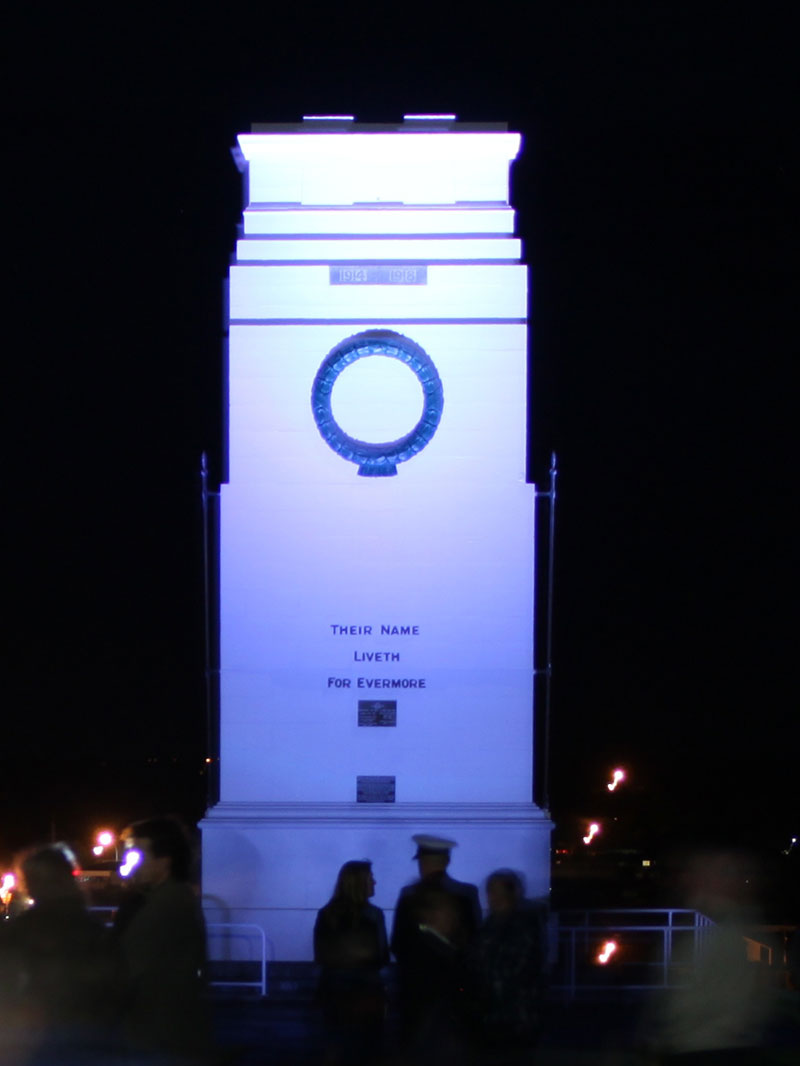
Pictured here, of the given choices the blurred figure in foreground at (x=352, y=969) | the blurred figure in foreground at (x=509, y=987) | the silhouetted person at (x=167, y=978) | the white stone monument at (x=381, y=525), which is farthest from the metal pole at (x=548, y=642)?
the silhouetted person at (x=167, y=978)

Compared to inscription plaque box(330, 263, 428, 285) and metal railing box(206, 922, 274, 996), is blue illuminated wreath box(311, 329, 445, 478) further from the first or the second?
metal railing box(206, 922, 274, 996)

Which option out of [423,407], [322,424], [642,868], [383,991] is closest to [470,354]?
[423,407]

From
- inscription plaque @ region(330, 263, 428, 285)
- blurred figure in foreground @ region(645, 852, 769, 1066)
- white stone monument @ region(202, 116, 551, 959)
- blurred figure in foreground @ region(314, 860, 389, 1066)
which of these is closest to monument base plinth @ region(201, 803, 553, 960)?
white stone monument @ region(202, 116, 551, 959)

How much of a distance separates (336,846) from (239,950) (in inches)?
54.2

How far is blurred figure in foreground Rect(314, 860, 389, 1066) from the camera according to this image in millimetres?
7965

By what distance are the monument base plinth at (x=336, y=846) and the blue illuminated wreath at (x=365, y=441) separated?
11.8ft

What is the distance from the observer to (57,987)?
17.9ft

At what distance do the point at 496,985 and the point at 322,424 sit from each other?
30.5 ft

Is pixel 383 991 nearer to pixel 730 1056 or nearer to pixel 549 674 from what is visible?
pixel 730 1056

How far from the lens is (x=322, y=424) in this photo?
15.2 meters

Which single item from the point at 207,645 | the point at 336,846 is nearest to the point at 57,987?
the point at 336,846

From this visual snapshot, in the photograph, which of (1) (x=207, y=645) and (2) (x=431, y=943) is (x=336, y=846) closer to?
(1) (x=207, y=645)

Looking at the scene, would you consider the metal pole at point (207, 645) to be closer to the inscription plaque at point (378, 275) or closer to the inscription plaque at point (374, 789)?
the inscription plaque at point (374, 789)

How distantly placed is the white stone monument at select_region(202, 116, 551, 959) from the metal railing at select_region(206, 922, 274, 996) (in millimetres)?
278
